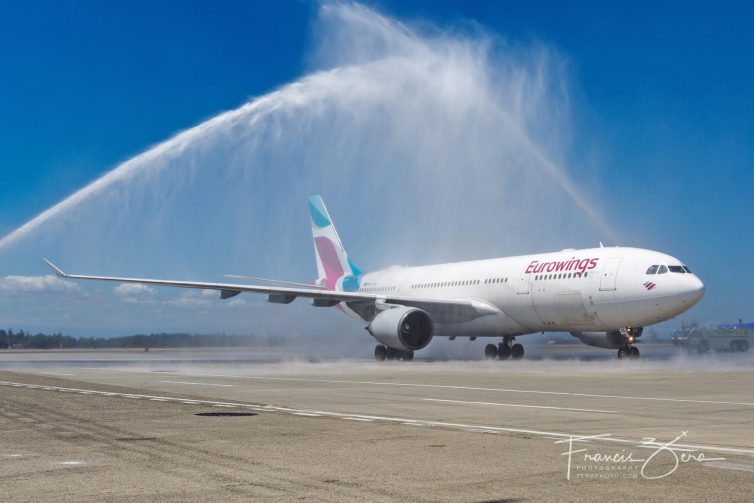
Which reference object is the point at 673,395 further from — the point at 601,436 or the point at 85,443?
the point at 85,443

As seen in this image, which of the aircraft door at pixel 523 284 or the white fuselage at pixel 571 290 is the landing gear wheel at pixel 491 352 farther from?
the aircraft door at pixel 523 284

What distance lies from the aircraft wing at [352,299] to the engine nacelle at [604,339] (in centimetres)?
484

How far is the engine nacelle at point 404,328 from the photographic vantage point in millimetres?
37062

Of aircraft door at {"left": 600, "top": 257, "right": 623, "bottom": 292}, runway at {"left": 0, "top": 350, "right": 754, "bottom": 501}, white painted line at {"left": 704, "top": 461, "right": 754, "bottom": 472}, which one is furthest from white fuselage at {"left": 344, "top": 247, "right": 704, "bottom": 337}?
white painted line at {"left": 704, "top": 461, "right": 754, "bottom": 472}

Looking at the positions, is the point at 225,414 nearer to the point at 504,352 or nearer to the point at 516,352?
the point at 504,352

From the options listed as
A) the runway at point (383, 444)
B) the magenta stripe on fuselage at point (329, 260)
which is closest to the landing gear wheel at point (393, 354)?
the magenta stripe on fuselage at point (329, 260)

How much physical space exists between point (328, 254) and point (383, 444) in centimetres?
4395

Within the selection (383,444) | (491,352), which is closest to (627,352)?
(491,352)

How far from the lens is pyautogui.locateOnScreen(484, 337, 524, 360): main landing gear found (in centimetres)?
4141

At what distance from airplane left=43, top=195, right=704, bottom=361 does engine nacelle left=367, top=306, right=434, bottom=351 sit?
0.14ft

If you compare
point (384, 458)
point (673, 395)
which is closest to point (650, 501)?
point (384, 458)

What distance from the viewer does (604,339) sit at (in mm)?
41219

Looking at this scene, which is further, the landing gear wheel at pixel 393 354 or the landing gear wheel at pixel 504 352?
the landing gear wheel at pixel 504 352

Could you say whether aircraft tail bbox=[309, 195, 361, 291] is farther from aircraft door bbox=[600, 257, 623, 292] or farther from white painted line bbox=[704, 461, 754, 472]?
white painted line bbox=[704, 461, 754, 472]
